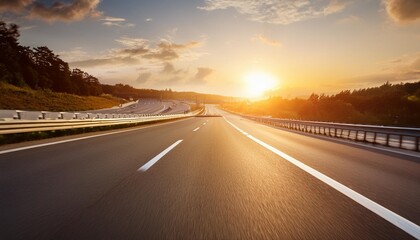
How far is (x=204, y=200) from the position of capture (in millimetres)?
3898

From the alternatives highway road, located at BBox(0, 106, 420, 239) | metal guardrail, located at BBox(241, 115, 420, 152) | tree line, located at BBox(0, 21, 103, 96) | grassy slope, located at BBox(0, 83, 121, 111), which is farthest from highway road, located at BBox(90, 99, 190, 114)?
highway road, located at BBox(0, 106, 420, 239)

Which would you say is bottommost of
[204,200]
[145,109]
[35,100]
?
[145,109]

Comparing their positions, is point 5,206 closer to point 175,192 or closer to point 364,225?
point 175,192

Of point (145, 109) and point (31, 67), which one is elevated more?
point (31, 67)

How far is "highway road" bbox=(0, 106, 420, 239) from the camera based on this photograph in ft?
9.32

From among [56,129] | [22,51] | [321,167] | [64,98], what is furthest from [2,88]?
[321,167]

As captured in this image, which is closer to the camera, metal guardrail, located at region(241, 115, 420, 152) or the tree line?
metal guardrail, located at region(241, 115, 420, 152)

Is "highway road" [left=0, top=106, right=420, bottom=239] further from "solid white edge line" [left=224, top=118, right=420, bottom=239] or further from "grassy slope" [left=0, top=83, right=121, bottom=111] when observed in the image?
"grassy slope" [left=0, top=83, right=121, bottom=111]

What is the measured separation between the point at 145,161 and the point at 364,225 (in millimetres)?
5007

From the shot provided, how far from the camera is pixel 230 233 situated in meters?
2.76

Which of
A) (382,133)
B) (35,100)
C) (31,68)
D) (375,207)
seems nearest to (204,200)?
(375,207)

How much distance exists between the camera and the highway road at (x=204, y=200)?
2.84 metres

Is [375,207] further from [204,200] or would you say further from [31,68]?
[31,68]

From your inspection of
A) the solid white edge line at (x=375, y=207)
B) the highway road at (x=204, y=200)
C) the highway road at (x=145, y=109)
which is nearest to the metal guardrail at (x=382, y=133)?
the highway road at (x=204, y=200)
